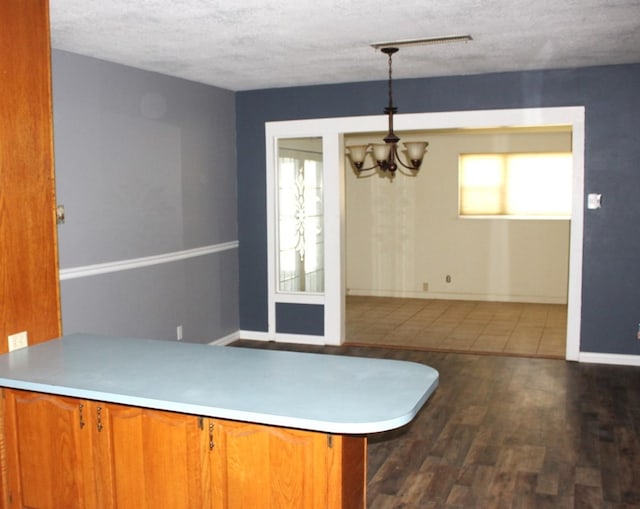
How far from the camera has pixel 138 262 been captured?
5.29 m

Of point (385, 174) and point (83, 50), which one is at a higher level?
point (83, 50)

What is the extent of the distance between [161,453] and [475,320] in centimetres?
558

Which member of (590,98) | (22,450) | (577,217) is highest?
(590,98)

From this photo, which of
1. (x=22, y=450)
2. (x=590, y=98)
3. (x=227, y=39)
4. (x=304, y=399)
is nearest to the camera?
(x=304, y=399)

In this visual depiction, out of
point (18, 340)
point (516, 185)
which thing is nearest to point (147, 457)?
point (18, 340)

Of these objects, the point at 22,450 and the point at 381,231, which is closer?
the point at 22,450

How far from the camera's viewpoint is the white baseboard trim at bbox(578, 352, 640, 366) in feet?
18.6

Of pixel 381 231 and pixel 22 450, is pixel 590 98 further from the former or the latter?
pixel 22 450

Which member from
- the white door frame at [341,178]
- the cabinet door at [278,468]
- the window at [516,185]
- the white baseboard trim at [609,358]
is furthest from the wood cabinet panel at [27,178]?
the window at [516,185]

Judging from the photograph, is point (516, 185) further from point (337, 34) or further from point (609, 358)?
point (337, 34)

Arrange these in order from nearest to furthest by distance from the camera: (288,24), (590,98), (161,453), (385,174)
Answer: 1. (161,453)
2. (288,24)
3. (590,98)
4. (385,174)

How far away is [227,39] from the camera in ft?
14.4

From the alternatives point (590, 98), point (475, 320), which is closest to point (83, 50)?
point (590, 98)

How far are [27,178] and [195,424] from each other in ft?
4.56
